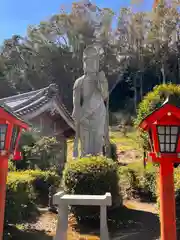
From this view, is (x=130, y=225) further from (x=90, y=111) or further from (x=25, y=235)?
(x=90, y=111)

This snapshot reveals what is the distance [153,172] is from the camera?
28.2ft

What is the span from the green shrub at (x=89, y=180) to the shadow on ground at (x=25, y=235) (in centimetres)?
82

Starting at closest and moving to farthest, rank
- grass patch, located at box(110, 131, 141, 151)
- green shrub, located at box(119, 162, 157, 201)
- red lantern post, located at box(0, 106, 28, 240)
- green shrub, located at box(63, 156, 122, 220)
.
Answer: red lantern post, located at box(0, 106, 28, 240), green shrub, located at box(63, 156, 122, 220), green shrub, located at box(119, 162, 157, 201), grass patch, located at box(110, 131, 141, 151)

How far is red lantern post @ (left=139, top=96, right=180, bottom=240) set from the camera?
3219 mm

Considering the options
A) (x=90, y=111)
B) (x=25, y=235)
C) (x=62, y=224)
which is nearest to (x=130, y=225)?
(x=25, y=235)

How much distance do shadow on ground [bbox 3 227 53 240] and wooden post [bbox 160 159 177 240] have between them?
3079mm

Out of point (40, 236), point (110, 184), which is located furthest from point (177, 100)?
point (40, 236)

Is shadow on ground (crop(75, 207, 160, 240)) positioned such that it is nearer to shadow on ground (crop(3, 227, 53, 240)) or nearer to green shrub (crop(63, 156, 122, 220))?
green shrub (crop(63, 156, 122, 220))

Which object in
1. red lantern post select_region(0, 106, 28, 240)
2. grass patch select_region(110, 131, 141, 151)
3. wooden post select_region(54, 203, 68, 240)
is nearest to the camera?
red lantern post select_region(0, 106, 28, 240)

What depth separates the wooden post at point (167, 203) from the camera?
10.8 feet

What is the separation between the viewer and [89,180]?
6.07m

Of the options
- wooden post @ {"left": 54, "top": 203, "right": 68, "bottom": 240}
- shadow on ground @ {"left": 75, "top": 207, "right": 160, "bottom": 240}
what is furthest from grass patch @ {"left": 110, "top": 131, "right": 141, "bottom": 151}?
wooden post @ {"left": 54, "top": 203, "right": 68, "bottom": 240}

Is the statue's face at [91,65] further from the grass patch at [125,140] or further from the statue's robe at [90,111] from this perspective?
the grass patch at [125,140]

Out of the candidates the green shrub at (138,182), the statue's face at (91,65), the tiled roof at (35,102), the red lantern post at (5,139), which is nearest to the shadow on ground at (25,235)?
the red lantern post at (5,139)
